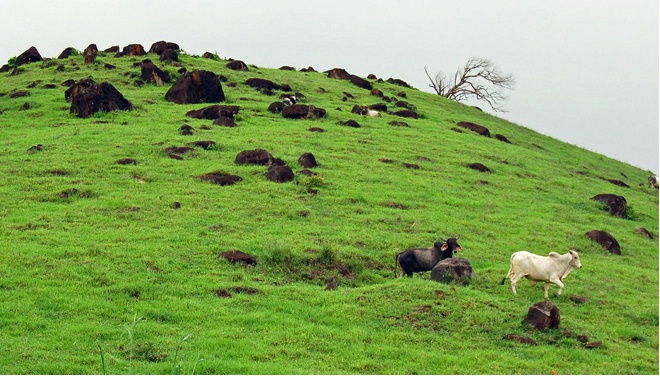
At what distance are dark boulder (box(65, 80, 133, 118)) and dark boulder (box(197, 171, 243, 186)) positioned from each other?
45.0ft

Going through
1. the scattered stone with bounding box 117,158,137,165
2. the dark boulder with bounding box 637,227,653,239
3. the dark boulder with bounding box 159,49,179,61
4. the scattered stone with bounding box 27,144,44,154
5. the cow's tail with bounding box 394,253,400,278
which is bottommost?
the scattered stone with bounding box 27,144,44,154

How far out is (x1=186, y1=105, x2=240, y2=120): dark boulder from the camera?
126 feet

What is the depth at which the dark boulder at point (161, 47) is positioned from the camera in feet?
183

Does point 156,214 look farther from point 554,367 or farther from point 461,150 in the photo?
point 461,150

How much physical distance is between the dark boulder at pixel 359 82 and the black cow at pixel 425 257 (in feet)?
126

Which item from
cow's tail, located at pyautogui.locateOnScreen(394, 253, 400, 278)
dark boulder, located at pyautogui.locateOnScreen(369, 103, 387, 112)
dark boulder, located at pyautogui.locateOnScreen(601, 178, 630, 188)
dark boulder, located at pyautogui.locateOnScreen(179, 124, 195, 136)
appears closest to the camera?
cow's tail, located at pyautogui.locateOnScreen(394, 253, 400, 278)

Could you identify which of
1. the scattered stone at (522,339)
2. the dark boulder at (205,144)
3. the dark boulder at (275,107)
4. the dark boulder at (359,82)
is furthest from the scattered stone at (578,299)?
the dark boulder at (359,82)

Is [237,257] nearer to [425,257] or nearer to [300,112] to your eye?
[425,257]

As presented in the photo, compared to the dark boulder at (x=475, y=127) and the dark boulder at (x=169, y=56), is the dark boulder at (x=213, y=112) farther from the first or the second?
the dark boulder at (x=475, y=127)

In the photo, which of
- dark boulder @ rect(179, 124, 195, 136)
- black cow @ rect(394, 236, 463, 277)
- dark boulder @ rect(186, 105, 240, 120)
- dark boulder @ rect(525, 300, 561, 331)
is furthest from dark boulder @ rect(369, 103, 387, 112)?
dark boulder @ rect(525, 300, 561, 331)

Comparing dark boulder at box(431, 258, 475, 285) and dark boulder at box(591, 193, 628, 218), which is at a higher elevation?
dark boulder at box(591, 193, 628, 218)

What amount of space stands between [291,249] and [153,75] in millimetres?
30658

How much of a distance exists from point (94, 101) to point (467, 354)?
29.9 m

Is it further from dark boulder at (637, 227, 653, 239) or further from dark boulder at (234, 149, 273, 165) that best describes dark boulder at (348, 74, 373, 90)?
dark boulder at (637, 227, 653, 239)
